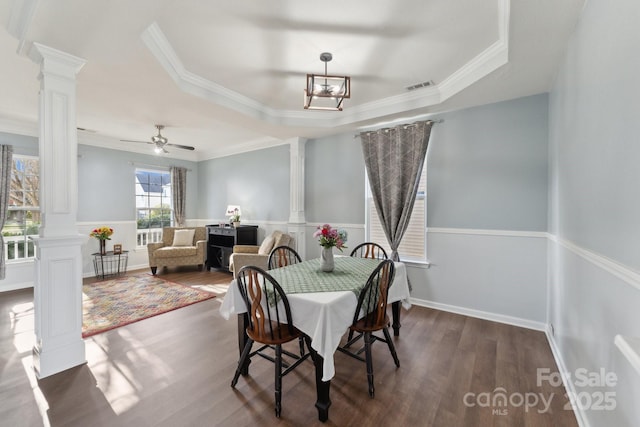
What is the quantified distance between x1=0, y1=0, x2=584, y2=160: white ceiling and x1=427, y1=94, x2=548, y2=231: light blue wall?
0.25 metres

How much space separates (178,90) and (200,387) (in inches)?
114

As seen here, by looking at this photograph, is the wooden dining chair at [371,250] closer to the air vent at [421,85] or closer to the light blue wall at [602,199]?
the light blue wall at [602,199]

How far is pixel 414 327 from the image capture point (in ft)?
10.5

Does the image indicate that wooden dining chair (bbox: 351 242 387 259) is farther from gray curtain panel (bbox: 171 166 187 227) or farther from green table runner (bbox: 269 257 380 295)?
gray curtain panel (bbox: 171 166 187 227)

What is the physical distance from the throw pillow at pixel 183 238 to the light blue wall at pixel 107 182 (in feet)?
3.49

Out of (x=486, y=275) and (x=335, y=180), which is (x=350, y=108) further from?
(x=486, y=275)

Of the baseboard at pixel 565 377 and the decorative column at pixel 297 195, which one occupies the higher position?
the decorative column at pixel 297 195

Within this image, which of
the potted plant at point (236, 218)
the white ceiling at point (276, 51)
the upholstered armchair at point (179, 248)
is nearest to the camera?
the white ceiling at point (276, 51)

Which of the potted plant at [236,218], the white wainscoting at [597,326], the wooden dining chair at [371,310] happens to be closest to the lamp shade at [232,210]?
the potted plant at [236,218]

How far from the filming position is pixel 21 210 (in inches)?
185

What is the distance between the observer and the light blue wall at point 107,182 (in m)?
5.43

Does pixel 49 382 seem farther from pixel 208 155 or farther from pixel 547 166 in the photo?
pixel 208 155

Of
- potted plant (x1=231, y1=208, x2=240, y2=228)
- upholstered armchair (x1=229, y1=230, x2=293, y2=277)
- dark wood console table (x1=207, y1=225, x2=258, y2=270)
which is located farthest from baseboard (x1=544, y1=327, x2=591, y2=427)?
potted plant (x1=231, y1=208, x2=240, y2=228)

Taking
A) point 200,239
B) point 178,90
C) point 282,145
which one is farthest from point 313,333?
point 200,239
